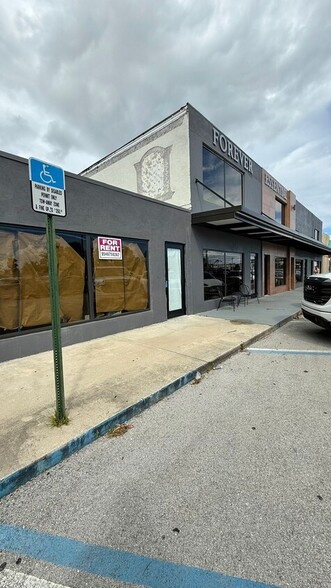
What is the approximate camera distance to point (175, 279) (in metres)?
9.13

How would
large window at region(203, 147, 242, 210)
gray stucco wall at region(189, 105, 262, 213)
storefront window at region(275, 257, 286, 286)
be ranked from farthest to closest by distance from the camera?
storefront window at region(275, 257, 286, 286)
large window at region(203, 147, 242, 210)
gray stucco wall at region(189, 105, 262, 213)

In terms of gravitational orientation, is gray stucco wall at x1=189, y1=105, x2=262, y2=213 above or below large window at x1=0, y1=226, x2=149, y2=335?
above

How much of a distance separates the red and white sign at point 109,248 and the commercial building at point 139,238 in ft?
0.08

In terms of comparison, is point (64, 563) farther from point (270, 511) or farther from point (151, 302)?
point (151, 302)

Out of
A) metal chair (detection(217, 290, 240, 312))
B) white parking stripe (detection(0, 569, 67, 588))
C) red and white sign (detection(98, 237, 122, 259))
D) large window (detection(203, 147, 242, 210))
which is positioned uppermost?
large window (detection(203, 147, 242, 210))

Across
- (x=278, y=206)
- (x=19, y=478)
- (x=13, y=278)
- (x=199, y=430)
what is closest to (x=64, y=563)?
(x=19, y=478)

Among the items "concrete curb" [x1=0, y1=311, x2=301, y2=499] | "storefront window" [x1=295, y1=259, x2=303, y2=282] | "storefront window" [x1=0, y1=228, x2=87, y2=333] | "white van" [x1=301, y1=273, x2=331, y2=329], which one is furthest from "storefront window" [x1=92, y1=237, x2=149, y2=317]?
"storefront window" [x1=295, y1=259, x2=303, y2=282]

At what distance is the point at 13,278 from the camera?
5.20 meters

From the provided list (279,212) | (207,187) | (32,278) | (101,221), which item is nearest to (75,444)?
(32,278)

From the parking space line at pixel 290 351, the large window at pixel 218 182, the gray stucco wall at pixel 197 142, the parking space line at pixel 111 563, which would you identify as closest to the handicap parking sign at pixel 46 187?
the parking space line at pixel 111 563

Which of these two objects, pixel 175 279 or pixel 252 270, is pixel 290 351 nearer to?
pixel 175 279

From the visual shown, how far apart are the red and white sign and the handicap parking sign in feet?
12.3

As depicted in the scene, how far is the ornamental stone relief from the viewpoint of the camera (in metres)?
10.0

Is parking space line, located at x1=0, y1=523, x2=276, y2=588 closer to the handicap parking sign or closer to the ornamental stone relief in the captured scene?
the handicap parking sign
